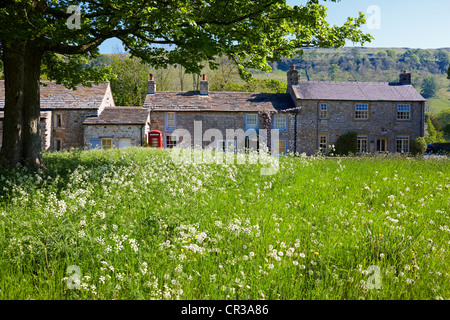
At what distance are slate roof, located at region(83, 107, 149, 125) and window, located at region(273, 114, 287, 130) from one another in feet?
45.0

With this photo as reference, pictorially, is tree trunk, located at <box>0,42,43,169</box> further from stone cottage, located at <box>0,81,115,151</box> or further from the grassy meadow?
stone cottage, located at <box>0,81,115,151</box>

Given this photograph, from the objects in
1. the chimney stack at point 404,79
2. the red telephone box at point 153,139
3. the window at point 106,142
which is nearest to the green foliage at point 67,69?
the red telephone box at point 153,139

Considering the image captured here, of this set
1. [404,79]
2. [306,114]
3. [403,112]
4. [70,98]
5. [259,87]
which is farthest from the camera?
[259,87]

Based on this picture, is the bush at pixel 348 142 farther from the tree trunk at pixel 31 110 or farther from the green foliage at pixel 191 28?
the tree trunk at pixel 31 110

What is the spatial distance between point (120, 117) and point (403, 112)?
3114cm

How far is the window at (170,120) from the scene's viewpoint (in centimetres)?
3434

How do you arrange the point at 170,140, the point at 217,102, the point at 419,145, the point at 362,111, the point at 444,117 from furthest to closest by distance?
1. the point at 444,117
2. the point at 362,111
3. the point at 419,145
4. the point at 217,102
5. the point at 170,140

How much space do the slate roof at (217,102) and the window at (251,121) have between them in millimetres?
694

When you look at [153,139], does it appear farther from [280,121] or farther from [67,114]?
[280,121]

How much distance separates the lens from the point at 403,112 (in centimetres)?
3753

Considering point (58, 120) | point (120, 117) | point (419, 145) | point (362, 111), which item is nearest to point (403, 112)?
point (419, 145)

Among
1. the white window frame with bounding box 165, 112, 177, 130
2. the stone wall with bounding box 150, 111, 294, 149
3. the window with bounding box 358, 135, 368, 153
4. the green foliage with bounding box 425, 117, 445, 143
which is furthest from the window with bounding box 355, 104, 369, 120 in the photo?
the green foliage with bounding box 425, 117, 445, 143

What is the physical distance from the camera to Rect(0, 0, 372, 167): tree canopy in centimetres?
888

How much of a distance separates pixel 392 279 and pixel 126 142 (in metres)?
30.2
